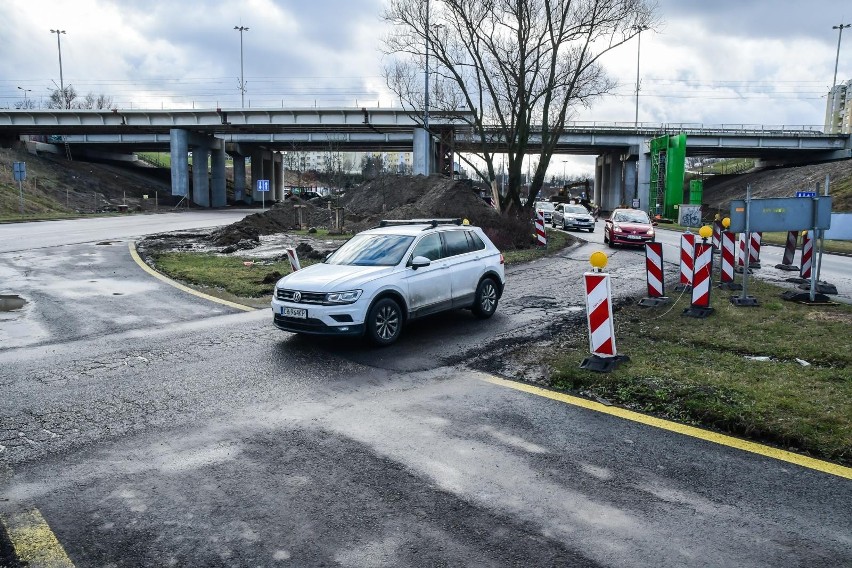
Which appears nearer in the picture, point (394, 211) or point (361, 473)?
point (361, 473)

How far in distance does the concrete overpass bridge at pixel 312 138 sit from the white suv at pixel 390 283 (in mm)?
42917

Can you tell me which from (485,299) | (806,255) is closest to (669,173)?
(806,255)

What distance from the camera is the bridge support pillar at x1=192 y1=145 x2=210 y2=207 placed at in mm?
67062

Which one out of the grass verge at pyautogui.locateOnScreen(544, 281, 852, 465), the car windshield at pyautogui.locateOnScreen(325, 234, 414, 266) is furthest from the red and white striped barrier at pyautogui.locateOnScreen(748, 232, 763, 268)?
the car windshield at pyautogui.locateOnScreen(325, 234, 414, 266)

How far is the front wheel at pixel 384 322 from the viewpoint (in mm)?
8875

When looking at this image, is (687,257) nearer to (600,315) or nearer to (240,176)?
(600,315)

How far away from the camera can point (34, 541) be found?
3.95 metres

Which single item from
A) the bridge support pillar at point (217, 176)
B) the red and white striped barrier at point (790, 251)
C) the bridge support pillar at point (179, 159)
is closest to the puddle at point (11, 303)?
the red and white striped barrier at point (790, 251)

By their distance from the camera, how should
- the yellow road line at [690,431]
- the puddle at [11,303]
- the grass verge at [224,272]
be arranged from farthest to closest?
the grass verge at [224,272] < the puddle at [11,303] < the yellow road line at [690,431]

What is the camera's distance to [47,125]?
6172 cm

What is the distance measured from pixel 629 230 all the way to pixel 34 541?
23289 millimetres

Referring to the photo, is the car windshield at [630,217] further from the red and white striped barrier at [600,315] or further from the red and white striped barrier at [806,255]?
the red and white striped barrier at [600,315]

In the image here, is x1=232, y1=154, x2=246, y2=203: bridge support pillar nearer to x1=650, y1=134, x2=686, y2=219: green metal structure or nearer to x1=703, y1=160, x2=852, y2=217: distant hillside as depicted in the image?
x1=650, y1=134, x2=686, y2=219: green metal structure

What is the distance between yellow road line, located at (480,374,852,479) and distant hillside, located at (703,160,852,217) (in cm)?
4654
